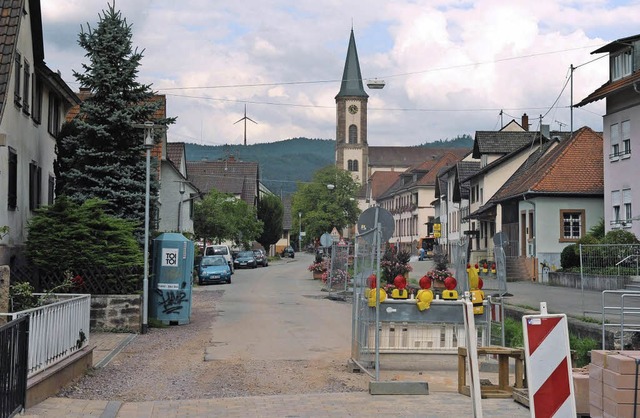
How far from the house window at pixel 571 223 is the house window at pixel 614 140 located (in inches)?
259

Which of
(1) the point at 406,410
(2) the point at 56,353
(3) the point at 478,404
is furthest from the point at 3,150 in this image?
(3) the point at 478,404

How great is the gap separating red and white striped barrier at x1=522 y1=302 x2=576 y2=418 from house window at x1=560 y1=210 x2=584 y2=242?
134 ft

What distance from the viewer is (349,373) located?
1452 centimetres

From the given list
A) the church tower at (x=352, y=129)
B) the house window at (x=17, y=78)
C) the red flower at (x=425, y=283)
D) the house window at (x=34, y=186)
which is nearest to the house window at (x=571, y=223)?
the house window at (x=34, y=186)

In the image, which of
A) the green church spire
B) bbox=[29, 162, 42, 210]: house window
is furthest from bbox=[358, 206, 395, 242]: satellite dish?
the green church spire

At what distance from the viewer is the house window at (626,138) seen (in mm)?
38406

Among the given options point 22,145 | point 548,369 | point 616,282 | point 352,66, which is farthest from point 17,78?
point 352,66

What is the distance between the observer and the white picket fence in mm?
10913

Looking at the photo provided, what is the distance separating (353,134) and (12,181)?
14634 centimetres

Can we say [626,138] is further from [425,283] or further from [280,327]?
[425,283]

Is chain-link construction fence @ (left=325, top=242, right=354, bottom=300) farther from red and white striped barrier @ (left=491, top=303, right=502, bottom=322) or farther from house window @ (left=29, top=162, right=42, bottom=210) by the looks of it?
red and white striped barrier @ (left=491, top=303, right=502, bottom=322)

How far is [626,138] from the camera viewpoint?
3878 cm

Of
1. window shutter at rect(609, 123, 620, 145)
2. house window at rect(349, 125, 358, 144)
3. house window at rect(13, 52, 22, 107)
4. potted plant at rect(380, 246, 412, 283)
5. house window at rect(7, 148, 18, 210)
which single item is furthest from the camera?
house window at rect(349, 125, 358, 144)

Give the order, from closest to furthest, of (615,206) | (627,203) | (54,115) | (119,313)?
(119,313) < (54,115) < (627,203) < (615,206)
